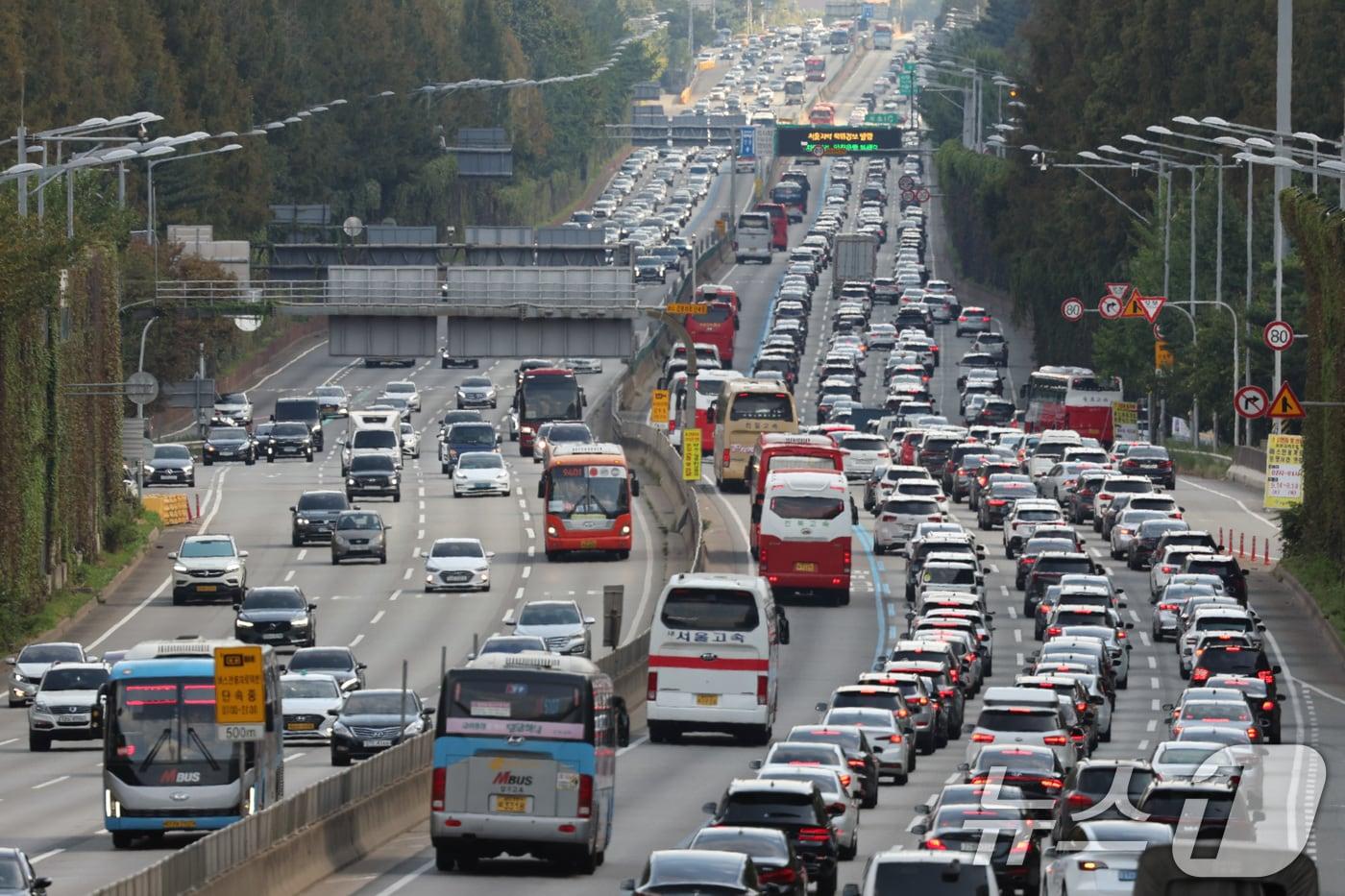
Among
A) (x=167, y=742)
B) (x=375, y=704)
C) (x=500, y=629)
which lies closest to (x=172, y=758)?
(x=167, y=742)

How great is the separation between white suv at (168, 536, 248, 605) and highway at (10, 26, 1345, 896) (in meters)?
0.51

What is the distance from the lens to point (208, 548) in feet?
226

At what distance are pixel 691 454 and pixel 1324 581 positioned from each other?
19.1 m

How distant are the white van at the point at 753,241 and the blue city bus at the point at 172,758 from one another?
487 feet

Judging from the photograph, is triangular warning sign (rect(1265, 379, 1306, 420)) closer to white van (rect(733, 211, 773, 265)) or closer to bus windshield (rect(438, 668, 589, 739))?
bus windshield (rect(438, 668, 589, 739))

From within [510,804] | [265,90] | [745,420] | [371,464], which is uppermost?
[265,90]

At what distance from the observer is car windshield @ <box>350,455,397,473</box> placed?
8744 cm

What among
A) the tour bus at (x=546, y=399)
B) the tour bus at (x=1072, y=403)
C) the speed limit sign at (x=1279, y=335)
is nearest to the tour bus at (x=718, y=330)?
the tour bus at (x=1072, y=403)

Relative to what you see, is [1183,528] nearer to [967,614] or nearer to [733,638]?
[967,614]

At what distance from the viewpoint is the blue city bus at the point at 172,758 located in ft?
107

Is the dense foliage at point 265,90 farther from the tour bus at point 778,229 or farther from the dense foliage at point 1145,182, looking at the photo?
the dense foliage at point 1145,182

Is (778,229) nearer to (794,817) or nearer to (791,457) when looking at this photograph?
(791,457)

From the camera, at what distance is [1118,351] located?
11325cm

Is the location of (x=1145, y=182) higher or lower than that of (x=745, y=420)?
higher
